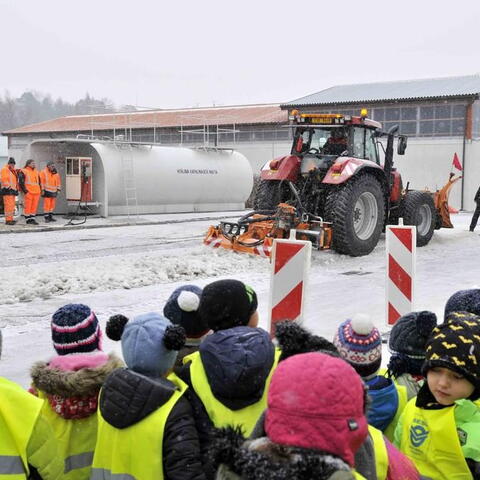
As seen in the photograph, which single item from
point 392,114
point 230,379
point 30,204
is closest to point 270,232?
point 230,379

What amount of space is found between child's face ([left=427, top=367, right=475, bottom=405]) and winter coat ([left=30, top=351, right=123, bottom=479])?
1.22 m

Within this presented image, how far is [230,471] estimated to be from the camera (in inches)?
61.6

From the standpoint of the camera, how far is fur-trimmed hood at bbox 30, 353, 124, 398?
2.45 m

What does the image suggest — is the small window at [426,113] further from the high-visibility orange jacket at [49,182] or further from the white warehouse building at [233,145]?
the high-visibility orange jacket at [49,182]

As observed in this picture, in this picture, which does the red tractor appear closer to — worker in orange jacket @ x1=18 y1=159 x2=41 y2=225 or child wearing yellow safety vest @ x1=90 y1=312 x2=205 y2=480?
worker in orange jacket @ x1=18 y1=159 x2=41 y2=225

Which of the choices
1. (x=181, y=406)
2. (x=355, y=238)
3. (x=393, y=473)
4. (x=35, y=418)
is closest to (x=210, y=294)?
(x=181, y=406)

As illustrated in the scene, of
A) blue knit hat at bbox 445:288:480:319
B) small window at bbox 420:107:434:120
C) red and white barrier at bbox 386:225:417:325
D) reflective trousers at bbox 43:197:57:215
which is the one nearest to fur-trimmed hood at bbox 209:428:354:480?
blue knit hat at bbox 445:288:480:319

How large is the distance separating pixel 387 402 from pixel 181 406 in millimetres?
924

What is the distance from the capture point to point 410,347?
3.01m

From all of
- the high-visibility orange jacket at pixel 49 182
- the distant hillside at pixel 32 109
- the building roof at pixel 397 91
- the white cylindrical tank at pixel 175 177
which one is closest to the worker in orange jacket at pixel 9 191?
the high-visibility orange jacket at pixel 49 182

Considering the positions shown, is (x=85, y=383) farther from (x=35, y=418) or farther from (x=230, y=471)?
(x=230, y=471)

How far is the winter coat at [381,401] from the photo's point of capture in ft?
8.68

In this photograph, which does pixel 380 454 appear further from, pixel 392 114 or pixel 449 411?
pixel 392 114

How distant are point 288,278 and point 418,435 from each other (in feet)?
8.87
